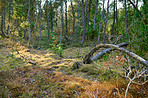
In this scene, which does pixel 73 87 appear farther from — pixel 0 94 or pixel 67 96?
pixel 0 94

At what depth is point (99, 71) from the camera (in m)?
5.41

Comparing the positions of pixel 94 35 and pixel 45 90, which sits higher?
pixel 94 35

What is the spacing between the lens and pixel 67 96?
3441 mm

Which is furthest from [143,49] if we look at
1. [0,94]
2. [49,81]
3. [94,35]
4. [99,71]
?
[94,35]

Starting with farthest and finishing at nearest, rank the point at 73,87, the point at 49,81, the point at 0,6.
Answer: the point at 0,6, the point at 49,81, the point at 73,87

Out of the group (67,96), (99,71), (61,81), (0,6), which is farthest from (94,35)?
(0,6)

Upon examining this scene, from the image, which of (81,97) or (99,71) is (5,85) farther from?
(99,71)

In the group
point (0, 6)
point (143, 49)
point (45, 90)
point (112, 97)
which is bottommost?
point (45, 90)

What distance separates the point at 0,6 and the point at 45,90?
1047 inches

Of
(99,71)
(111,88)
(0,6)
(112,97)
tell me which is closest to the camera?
(112,97)

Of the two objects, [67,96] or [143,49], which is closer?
[67,96]

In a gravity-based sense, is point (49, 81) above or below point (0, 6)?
below

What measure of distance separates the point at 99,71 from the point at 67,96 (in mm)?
2646

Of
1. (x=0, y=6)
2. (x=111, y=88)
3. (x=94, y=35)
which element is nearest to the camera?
(x=111, y=88)
